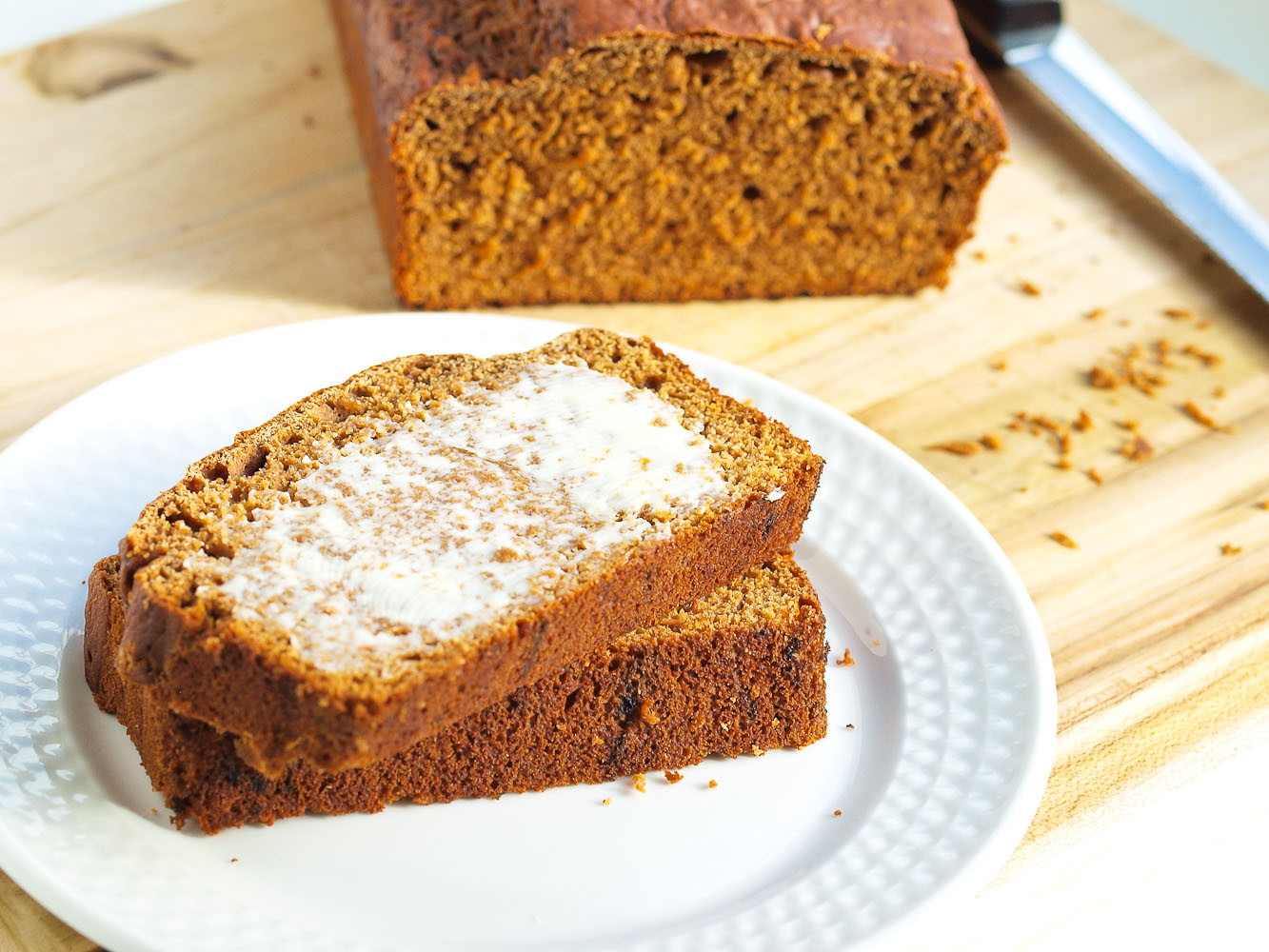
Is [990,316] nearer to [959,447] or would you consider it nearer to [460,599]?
[959,447]

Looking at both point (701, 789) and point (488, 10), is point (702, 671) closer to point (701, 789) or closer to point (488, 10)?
point (701, 789)

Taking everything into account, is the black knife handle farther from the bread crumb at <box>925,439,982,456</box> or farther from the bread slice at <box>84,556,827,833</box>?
the bread slice at <box>84,556,827,833</box>

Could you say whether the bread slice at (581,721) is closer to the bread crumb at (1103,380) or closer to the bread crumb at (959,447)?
the bread crumb at (959,447)

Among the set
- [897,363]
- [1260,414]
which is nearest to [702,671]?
[897,363]

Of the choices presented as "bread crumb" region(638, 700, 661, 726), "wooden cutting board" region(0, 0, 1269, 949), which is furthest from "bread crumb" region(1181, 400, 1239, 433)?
"bread crumb" region(638, 700, 661, 726)

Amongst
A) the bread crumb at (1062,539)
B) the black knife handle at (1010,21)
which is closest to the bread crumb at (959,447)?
the bread crumb at (1062,539)
